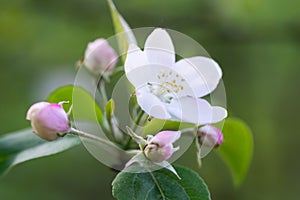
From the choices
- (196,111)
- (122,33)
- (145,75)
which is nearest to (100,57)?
(122,33)

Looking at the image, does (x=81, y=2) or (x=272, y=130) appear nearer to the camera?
(x=81, y=2)

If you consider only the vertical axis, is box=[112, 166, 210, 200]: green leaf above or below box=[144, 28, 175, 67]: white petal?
below

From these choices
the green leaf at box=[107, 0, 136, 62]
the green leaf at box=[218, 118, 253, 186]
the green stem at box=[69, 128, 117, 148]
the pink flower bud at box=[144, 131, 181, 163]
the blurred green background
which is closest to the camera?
the pink flower bud at box=[144, 131, 181, 163]

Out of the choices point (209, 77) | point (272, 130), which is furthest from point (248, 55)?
point (209, 77)

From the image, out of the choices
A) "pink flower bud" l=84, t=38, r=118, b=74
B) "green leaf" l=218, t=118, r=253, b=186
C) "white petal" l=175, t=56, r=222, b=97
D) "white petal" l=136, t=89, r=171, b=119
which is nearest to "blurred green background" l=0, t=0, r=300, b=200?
"green leaf" l=218, t=118, r=253, b=186

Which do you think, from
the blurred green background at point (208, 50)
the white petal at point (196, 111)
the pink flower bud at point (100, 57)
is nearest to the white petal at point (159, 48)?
the white petal at point (196, 111)

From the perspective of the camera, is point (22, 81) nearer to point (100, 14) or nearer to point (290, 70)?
point (100, 14)

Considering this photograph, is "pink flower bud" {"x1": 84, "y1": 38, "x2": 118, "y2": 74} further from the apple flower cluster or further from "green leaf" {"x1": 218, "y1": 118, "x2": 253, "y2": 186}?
"green leaf" {"x1": 218, "y1": 118, "x2": 253, "y2": 186}
